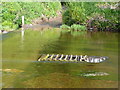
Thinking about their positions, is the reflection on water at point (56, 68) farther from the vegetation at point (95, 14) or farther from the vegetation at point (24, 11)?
the vegetation at point (24, 11)

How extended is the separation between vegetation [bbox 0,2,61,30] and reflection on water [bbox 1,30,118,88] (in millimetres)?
7730

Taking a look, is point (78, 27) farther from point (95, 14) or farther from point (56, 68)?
point (56, 68)

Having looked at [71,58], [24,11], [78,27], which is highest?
[24,11]

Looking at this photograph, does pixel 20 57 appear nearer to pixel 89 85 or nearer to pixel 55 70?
pixel 55 70

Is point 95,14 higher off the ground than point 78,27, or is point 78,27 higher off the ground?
point 95,14

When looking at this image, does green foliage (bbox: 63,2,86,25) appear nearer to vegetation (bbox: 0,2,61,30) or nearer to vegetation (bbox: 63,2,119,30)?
vegetation (bbox: 63,2,119,30)

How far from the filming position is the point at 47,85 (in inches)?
330

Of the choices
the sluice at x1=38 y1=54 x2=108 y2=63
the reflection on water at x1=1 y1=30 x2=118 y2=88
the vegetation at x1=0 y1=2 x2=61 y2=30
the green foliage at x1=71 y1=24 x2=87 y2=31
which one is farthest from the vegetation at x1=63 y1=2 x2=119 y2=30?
the sluice at x1=38 y1=54 x2=108 y2=63

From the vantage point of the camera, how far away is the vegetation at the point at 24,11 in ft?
77.0

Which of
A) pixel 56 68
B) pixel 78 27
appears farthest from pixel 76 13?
pixel 56 68

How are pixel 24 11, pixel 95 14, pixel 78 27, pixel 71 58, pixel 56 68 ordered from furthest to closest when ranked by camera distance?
pixel 24 11 < pixel 95 14 < pixel 78 27 < pixel 71 58 < pixel 56 68

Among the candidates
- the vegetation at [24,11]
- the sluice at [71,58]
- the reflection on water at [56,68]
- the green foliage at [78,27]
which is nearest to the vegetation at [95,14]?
the green foliage at [78,27]

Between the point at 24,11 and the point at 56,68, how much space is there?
17295mm

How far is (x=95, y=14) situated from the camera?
79.1 feet
